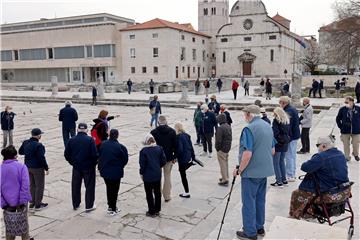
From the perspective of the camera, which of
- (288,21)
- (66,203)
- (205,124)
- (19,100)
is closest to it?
(66,203)

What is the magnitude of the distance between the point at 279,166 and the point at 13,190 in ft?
16.5

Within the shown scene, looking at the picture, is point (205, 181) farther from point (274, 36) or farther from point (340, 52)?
point (274, 36)

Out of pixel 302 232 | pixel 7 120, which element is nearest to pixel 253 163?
pixel 302 232

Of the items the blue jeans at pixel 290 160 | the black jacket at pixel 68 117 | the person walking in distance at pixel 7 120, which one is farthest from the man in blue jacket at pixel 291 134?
the person walking in distance at pixel 7 120

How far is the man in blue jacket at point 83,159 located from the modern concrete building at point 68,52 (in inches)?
2092

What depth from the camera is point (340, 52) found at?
39312mm

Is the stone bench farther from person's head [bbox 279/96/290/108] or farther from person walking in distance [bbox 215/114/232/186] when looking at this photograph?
person's head [bbox 279/96/290/108]

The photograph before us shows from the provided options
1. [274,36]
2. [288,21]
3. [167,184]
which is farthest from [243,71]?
[167,184]

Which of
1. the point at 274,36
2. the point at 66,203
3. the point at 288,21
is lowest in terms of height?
the point at 66,203

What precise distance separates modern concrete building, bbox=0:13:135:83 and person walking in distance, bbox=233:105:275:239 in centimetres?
5520

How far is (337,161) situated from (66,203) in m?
5.00

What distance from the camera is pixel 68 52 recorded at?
6059cm

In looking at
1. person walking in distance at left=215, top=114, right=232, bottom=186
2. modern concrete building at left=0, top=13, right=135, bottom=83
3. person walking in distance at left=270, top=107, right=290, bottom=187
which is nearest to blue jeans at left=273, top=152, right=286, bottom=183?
person walking in distance at left=270, top=107, right=290, bottom=187

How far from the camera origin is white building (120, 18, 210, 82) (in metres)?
54.6
